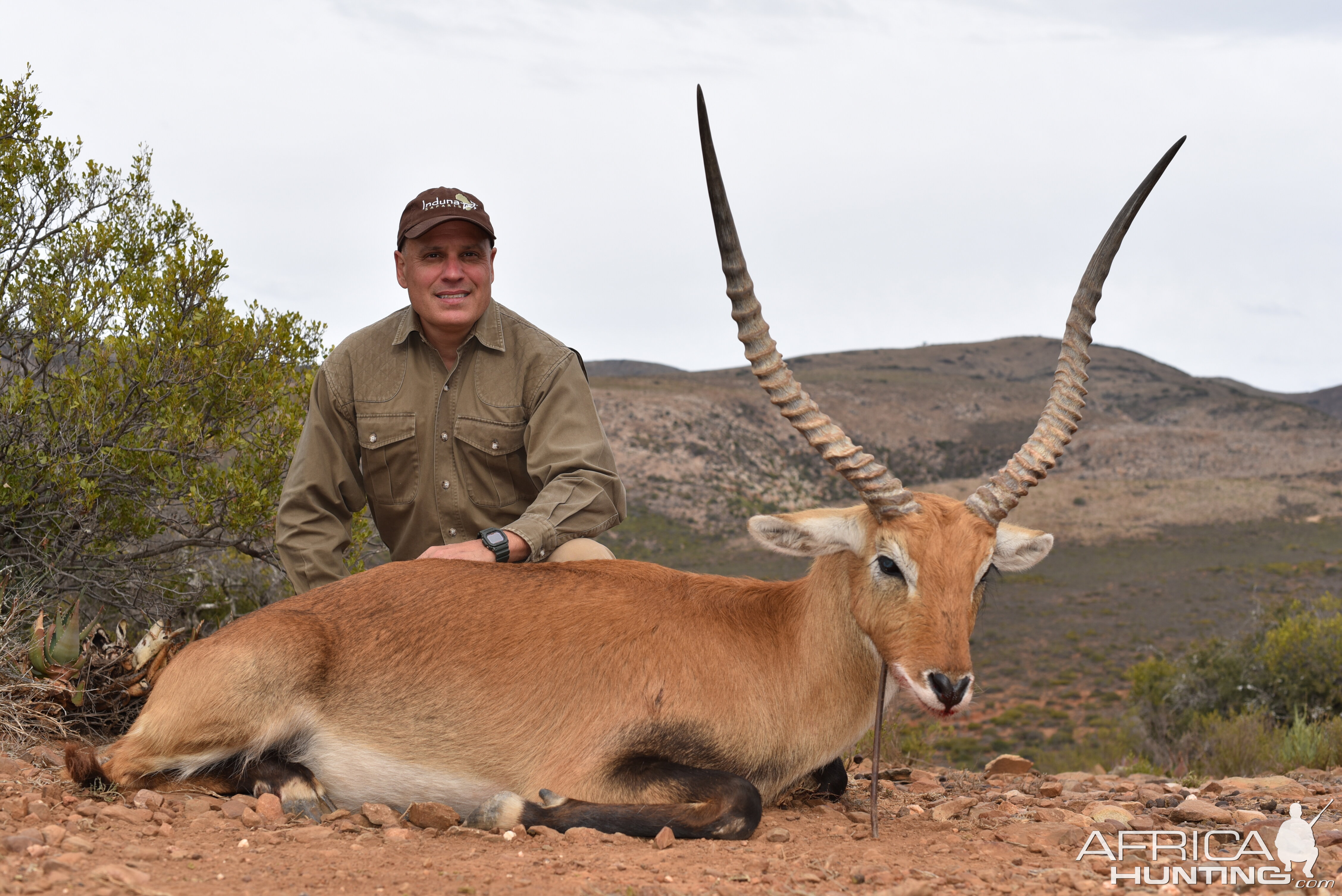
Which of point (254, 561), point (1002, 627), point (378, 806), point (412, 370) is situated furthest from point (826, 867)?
point (1002, 627)

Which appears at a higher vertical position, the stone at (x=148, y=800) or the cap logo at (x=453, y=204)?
the cap logo at (x=453, y=204)

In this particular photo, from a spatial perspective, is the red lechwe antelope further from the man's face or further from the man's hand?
the man's face

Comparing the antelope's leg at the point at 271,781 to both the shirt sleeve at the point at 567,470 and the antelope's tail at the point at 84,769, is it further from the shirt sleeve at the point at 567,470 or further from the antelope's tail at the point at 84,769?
the shirt sleeve at the point at 567,470

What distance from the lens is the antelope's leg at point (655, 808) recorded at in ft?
16.1

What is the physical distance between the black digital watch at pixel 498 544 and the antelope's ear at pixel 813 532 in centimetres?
163

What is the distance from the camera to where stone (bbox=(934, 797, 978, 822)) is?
5.77 metres

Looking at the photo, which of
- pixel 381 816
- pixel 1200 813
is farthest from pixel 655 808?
pixel 1200 813

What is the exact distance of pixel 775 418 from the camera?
87062 millimetres

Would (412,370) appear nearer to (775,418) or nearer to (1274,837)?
(1274,837)

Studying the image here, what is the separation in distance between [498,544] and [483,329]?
5.25 feet

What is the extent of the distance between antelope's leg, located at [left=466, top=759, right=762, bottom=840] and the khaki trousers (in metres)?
1.81

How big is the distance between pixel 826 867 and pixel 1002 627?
1568 inches

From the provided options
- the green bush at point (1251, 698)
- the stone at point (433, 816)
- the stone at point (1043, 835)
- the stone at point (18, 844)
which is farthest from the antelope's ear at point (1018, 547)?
the green bush at point (1251, 698)

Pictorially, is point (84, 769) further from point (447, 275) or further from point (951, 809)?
point (951, 809)
